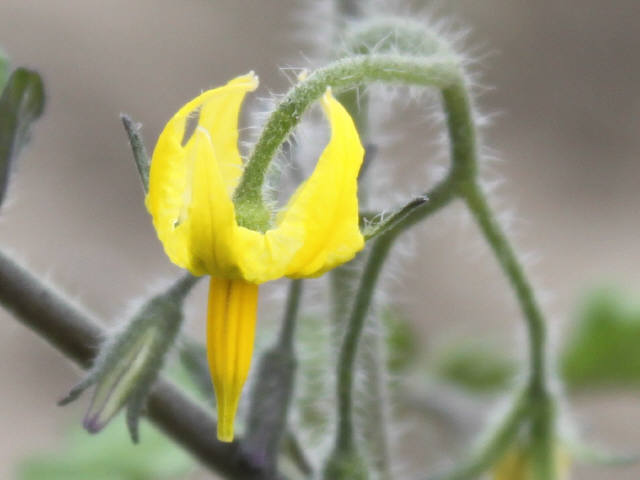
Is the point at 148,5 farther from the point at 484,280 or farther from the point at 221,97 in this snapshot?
the point at 221,97

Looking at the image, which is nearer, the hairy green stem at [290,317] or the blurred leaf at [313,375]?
the hairy green stem at [290,317]

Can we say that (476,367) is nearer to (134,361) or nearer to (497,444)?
(497,444)

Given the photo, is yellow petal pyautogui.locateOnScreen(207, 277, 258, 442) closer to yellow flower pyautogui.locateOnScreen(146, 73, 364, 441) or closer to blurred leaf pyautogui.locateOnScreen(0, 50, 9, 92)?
yellow flower pyautogui.locateOnScreen(146, 73, 364, 441)

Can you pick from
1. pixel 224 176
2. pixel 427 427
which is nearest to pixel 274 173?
pixel 224 176

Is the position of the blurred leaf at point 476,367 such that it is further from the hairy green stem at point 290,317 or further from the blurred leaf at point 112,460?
the hairy green stem at point 290,317

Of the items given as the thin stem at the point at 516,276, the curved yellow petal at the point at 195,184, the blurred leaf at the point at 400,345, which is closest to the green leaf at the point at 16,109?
the curved yellow petal at the point at 195,184

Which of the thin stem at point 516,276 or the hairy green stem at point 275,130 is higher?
the thin stem at point 516,276
